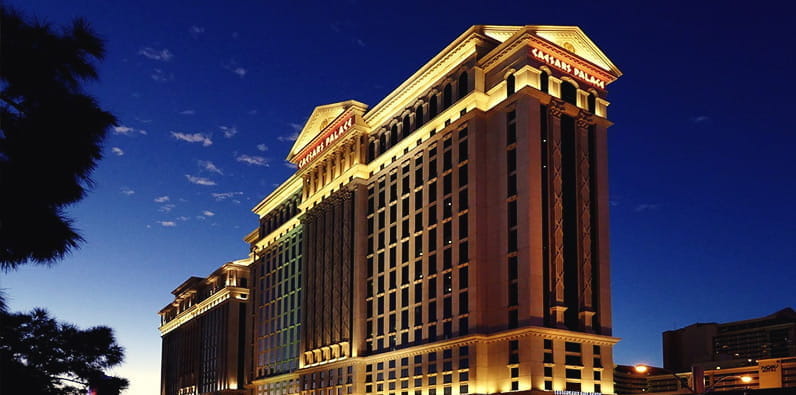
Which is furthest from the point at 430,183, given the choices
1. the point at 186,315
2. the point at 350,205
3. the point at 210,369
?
the point at 186,315

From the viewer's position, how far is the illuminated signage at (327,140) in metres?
98.8

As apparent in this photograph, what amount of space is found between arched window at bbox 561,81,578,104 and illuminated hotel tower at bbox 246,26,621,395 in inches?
8.1

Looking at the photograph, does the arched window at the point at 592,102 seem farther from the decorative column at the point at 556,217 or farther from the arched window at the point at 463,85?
the arched window at the point at 463,85

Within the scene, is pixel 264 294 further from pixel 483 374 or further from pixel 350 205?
pixel 483 374

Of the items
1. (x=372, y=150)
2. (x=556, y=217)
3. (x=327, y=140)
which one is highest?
(x=327, y=140)

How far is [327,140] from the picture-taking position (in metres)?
104

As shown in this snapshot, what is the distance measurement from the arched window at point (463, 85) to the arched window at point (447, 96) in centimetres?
157

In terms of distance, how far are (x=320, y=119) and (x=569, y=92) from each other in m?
42.4

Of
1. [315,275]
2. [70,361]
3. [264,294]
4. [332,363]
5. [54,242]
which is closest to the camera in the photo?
[54,242]

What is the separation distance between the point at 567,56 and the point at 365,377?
3989cm

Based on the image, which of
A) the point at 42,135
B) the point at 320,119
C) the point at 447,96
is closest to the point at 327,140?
the point at 320,119

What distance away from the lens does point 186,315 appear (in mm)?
174875

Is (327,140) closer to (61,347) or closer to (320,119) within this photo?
(320,119)

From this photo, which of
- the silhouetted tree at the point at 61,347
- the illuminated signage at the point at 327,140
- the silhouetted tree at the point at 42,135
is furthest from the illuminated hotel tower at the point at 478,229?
the silhouetted tree at the point at 42,135
